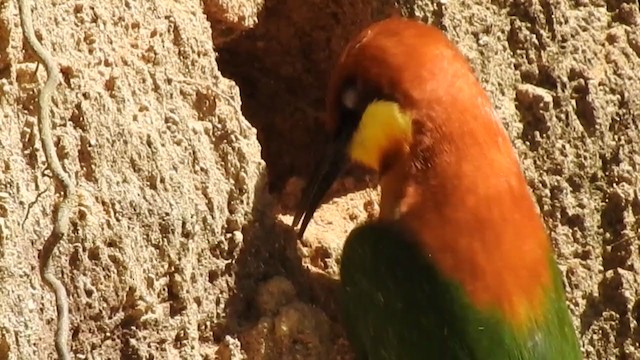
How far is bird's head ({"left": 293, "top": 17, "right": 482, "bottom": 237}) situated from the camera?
221 cm

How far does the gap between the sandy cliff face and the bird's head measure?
149 mm

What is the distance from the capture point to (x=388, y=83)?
222cm

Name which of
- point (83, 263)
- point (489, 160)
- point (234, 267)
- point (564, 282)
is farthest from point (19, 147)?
point (564, 282)

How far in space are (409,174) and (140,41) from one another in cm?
46

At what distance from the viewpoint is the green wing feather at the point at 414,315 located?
2.10 meters

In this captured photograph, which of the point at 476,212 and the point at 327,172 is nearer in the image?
the point at 476,212

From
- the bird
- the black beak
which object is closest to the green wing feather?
the bird

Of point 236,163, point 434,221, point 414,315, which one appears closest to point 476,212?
point 434,221

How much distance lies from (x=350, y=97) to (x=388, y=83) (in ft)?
0.22

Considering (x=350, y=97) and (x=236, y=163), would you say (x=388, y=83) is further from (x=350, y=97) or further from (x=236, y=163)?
(x=236, y=163)

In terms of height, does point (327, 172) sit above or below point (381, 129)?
below

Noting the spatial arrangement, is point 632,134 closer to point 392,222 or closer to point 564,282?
point 564,282

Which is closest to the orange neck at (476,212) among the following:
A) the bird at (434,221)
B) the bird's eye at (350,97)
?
the bird at (434,221)

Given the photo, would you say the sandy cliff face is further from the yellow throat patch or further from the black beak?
the yellow throat patch
